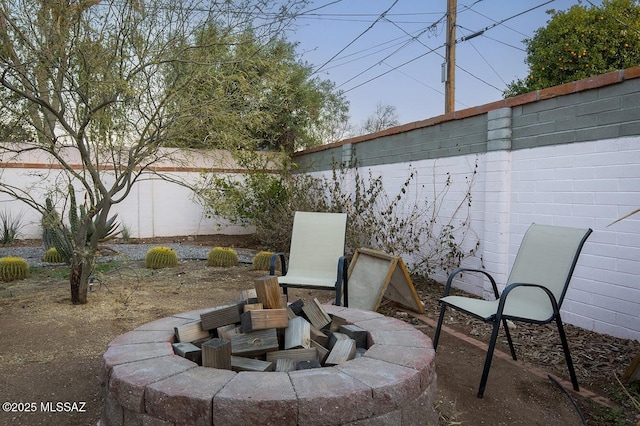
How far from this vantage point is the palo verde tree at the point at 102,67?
13.2 ft

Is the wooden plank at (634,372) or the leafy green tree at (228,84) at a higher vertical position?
the leafy green tree at (228,84)

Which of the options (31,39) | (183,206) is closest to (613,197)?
(31,39)

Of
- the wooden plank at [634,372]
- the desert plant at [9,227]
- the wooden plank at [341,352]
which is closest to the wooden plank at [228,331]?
the wooden plank at [341,352]

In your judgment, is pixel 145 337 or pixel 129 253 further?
pixel 129 253

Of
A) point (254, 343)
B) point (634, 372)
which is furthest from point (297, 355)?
point (634, 372)

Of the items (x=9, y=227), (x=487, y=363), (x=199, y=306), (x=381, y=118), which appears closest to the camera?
(x=487, y=363)

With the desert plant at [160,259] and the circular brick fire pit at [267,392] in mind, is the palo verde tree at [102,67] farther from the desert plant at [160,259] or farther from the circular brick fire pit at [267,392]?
the circular brick fire pit at [267,392]

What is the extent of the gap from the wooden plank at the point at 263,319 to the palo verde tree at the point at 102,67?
2.70 metres

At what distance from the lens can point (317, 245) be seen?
452 centimetres

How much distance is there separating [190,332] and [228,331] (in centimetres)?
20

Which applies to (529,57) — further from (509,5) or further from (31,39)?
(31,39)

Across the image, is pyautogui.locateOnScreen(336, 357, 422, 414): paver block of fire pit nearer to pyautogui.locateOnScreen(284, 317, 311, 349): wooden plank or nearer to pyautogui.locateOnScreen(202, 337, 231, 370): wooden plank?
pyautogui.locateOnScreen(284, 317, 311, 349): wooden plank

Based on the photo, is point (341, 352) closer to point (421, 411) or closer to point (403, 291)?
point (421, 411)

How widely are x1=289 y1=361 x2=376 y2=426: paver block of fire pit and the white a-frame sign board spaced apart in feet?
7.82
